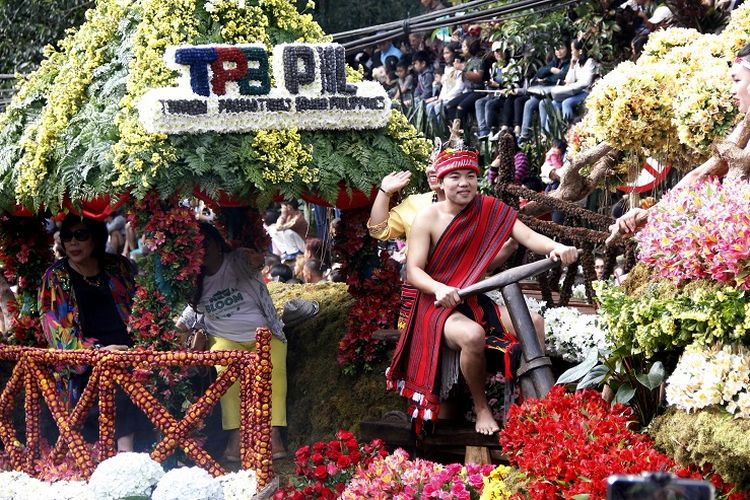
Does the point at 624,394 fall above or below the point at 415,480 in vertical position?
above

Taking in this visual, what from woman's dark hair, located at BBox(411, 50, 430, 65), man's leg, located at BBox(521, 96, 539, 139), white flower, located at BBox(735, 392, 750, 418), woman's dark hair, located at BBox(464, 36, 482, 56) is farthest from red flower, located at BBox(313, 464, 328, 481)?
woman's dark hair, located at BBox(411, 50, 430, 65)

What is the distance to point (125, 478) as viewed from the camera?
255 inches

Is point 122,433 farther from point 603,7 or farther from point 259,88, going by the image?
point 603,7

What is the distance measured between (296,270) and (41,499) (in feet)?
21.1

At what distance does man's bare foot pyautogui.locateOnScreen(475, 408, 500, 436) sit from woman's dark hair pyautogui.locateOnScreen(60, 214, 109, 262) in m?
3.34

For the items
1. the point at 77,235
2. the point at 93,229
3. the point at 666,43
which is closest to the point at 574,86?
the point at 666,43

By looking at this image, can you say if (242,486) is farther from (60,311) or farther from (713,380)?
(713,380)

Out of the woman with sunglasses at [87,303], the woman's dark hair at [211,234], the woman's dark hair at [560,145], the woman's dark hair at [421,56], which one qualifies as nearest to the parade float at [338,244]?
the woman with sunglasses at [87,303]

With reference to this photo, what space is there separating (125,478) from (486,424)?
6.67ft

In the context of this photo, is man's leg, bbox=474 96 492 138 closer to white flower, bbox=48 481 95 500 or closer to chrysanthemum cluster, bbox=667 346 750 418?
white flower, bbox=48 481 95 500

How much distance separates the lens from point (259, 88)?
25.2ft

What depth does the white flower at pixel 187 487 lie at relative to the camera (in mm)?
6395

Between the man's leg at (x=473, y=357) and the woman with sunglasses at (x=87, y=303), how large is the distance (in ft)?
8.93

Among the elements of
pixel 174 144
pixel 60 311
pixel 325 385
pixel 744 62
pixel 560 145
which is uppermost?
pixel 560 145
